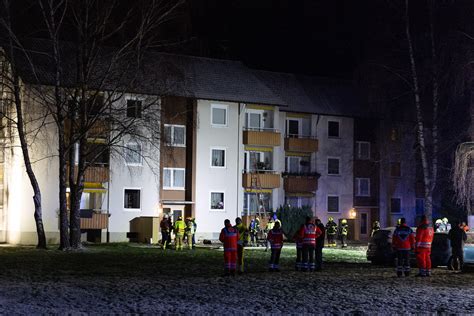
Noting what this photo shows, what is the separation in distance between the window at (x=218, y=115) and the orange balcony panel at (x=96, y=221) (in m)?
11.0

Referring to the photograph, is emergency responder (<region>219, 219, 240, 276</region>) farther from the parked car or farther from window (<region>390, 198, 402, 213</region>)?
window (<region>390, 198, 402, 213</region>)

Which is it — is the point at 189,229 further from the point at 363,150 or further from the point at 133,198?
the point at 363,150

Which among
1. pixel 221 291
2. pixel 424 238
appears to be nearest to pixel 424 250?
pixel 424 238

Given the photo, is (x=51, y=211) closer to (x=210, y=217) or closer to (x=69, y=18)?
(x=210, y=217)

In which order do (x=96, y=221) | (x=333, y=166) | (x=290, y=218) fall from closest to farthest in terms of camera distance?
(x=96, y=221), (x=290, y=218), (x=333, y=166)

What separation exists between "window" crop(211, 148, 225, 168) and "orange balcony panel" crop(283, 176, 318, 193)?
564cm

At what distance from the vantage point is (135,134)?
34.3 metres

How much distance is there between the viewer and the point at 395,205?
6350 centimetres

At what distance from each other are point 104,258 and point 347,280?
12591mm

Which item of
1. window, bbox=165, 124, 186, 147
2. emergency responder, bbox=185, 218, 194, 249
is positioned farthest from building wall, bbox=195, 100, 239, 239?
emergency responder, bbox=185, 218, 194, 249

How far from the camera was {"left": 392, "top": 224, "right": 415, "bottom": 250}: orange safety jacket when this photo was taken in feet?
75.3

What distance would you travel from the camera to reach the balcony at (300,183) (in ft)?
187

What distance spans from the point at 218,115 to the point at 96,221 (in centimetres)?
1240

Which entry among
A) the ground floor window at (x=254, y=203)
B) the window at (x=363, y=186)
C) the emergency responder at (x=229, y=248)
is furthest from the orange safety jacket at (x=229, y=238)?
the window at (x=363, y=186)
